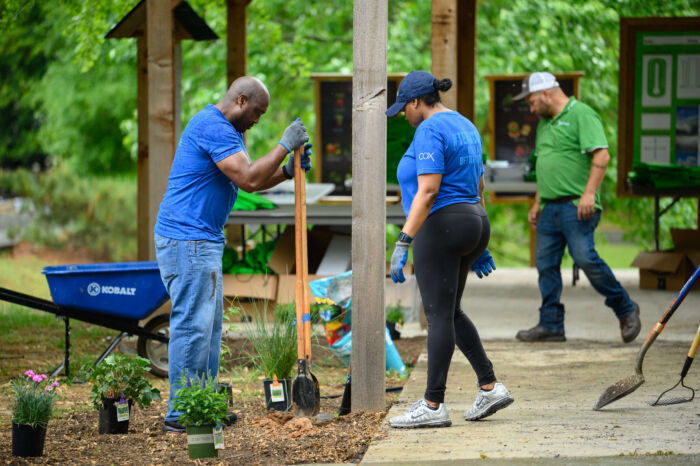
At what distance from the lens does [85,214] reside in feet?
70.6

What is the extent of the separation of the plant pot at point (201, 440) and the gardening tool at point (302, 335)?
83 cm

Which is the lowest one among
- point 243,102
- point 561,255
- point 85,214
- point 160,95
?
point 85,214

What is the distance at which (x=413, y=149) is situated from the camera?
4.95m

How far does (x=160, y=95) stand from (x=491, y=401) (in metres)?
Result: 3.47

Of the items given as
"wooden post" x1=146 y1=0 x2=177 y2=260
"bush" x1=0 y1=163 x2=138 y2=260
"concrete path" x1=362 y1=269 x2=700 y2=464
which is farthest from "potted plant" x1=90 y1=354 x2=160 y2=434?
"bush" x1=0 y1=163 x2=138 y2=260

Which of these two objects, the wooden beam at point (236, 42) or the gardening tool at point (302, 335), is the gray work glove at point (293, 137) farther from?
the wooden beam at point (236, 42)

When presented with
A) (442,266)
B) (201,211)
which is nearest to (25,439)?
(201,211)

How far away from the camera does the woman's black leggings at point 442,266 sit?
4.89 m

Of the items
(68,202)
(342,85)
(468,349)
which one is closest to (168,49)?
(468,349)

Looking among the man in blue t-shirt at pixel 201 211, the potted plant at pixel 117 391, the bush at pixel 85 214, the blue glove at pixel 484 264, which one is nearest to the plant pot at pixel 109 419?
the potted plant at pixel 117 391

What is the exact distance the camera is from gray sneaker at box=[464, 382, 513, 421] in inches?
199

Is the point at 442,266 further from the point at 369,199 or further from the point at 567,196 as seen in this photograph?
the point at 567,196

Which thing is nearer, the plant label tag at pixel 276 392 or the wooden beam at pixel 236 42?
the plant label tag at pixel 276 392

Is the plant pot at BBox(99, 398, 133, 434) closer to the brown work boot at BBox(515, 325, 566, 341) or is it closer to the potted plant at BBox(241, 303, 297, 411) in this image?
the potted plant at BBox(241, 303, 297, 411)
